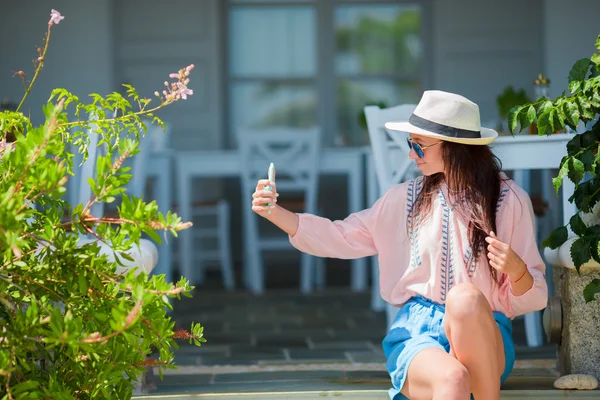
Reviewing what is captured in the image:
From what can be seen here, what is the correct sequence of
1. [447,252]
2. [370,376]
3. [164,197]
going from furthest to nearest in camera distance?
[164,197], [370,376], [447,252]

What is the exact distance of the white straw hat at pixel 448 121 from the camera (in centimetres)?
229

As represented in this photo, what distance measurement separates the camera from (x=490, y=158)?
7.80 ft

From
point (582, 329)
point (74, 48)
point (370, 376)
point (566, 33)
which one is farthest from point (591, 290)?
point (74, 48)

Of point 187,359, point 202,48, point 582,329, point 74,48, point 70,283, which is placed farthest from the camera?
point 202,48

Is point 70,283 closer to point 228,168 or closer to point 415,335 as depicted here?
point 415,335

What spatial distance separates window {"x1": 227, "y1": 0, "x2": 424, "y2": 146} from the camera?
766 centimetres

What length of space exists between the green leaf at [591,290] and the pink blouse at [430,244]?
200 mm

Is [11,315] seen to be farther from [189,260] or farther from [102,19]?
[102,19]

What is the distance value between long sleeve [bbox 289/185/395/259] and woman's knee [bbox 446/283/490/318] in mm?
363

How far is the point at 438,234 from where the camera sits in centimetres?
234

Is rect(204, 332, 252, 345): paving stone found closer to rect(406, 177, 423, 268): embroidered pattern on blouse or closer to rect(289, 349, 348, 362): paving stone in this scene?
rect(289, 349, 348, 362): paving stone

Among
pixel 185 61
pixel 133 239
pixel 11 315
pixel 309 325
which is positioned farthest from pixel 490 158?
pixel 185 61

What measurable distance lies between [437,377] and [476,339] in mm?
121

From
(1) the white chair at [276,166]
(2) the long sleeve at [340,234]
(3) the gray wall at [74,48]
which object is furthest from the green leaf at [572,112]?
(3) the gray wall at [74,48]
